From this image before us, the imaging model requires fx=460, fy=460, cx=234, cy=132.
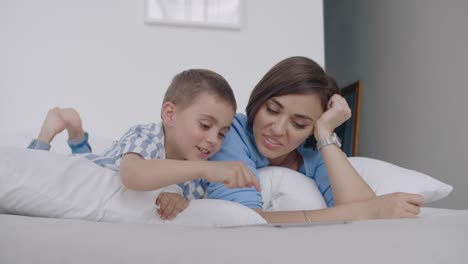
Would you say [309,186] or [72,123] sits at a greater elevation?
[72,123]

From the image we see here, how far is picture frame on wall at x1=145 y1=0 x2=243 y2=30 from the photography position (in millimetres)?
2492

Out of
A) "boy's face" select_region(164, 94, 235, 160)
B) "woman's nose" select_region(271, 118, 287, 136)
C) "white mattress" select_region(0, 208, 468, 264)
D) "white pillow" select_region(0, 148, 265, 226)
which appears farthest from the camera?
"woman's nose" select_region(271, 118, 287, 136)

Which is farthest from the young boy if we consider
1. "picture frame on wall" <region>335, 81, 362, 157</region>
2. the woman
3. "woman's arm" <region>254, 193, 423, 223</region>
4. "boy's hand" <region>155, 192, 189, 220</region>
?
"picture frame on wall" <region>335, 81, 362, 157</region>

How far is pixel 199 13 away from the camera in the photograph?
2545mm

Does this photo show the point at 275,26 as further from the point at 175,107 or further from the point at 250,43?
the point at 175,107

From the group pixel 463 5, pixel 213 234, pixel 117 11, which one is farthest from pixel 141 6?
pixel 213 234

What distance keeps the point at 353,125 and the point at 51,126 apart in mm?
2803

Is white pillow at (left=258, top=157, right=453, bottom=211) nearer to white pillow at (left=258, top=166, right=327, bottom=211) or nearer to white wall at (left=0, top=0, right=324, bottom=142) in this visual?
white pillow at (left=258, top=166, right=327, bottom=211)

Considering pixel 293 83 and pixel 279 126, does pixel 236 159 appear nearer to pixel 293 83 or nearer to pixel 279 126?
Result: pixel 279 126

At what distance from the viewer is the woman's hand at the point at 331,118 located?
133 cm

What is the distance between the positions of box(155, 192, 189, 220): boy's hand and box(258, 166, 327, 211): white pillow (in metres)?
0.40

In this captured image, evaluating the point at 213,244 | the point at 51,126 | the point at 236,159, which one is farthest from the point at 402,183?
the point at 51,126

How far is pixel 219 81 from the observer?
1.24 meters

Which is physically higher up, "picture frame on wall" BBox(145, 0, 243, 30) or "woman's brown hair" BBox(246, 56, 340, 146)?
"picture frame on wall" BBox(145, 0, 243, 30)
